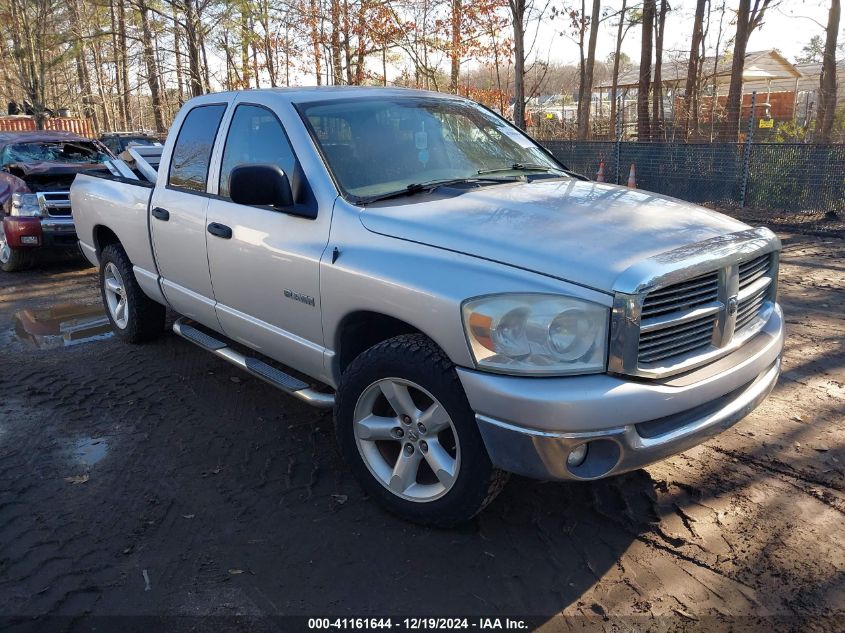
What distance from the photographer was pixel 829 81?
15586 millimetres

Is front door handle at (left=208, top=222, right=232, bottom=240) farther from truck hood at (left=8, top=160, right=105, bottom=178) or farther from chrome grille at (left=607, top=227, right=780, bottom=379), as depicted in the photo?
truck hood at (left=8, top=160, right=105, bottom=178)

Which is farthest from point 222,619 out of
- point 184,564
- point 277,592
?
point 184,564

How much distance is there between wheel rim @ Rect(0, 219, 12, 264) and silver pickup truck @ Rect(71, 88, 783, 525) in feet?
18.1

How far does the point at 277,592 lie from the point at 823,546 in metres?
2.30

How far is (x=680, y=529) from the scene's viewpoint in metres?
3.07

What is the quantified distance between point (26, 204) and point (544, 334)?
8.20 metres

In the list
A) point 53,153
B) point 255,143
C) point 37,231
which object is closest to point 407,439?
point 255,143

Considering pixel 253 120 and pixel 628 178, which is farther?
pixel 628 178

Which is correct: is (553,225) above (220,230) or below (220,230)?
above

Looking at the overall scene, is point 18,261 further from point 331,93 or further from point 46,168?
point 331,93

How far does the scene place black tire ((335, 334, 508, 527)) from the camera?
2.75m

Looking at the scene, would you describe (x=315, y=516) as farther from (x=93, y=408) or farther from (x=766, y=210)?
(x=766, y=210)

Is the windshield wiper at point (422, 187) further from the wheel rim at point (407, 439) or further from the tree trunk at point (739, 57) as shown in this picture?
the tree trunk at point (739, 57)

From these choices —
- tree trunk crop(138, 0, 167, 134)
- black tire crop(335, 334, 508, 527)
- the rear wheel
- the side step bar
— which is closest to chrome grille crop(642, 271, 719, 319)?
black tire crop(335, 334, 508, 527)
